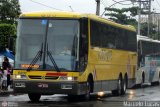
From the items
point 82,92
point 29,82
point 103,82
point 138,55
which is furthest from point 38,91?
point 138,55

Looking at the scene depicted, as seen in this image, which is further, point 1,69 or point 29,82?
point 1,69

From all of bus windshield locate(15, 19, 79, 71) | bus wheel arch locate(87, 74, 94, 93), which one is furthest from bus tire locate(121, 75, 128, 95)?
bus windshield locate(15, 19, 79, 71)

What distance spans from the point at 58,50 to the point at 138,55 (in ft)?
50.0

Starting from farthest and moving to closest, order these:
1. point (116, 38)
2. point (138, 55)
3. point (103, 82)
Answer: point (138, 55) → point (116, 38) → point (103, 82)

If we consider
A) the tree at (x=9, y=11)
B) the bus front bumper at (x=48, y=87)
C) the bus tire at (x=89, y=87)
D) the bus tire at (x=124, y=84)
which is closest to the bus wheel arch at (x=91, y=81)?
the bus tire at (x=89, y=87)

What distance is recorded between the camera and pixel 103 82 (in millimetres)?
23906

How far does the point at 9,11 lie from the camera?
210 ft

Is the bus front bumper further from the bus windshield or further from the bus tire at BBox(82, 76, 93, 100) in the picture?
the bus tire at BBox(82, 76, 93, 100)

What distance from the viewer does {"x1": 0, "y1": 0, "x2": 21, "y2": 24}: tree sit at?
63.9m

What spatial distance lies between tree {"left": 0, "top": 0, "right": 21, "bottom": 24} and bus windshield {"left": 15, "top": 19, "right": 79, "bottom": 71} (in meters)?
43.8

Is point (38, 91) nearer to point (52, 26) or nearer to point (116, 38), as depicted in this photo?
point (52, 26)

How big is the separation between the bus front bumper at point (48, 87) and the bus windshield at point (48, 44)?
1.78 feet

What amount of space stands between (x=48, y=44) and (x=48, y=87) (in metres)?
1.59

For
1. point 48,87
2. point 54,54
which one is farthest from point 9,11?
point 48,87
